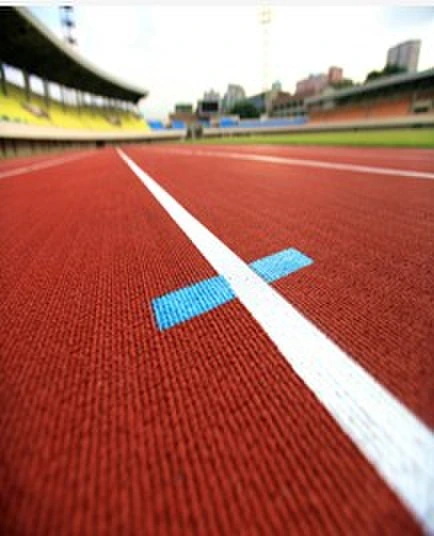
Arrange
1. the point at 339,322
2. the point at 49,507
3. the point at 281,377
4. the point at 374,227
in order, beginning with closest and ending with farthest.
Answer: the point at 49,507
the point at 281,377
the point at 339,322
the point at 374,227

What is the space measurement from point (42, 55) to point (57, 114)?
8.18 meters

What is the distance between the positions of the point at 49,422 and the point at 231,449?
0.46 m

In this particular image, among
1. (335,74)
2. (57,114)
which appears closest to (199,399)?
(57,114)

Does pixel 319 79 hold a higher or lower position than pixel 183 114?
higher

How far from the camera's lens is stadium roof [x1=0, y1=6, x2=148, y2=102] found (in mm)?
18281

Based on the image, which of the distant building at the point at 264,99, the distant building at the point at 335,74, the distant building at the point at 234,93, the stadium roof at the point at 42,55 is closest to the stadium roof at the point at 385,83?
the distant building at the point at 264,99

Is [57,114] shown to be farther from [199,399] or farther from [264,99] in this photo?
[264,99]

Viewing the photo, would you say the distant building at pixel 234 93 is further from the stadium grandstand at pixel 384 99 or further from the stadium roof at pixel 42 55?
the stadium roof at pixel 42 55

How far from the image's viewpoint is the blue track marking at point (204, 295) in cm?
120

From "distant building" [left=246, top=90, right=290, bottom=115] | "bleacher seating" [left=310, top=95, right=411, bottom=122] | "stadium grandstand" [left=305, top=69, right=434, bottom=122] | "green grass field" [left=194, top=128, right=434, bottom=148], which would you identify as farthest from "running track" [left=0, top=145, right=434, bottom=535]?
"distant building" [left=246, top=90, right=290, bottom=115]

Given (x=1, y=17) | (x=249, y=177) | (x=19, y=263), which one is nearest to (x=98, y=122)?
(x=1, y=17)

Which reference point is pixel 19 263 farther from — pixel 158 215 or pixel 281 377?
pixel 281 377

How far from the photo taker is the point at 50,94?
3133 cm

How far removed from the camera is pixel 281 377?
2.82 feet
